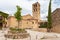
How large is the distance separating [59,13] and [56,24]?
255 centimetres

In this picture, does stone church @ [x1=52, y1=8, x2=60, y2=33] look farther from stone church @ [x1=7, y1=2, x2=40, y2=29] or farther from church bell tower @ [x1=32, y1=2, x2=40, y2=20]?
church bell tower @ [x1=32, y1=2, x2=40, y2=20]

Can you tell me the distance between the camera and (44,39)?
21000mm

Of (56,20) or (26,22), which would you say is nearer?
(56,20)

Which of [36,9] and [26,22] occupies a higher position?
[36,9]

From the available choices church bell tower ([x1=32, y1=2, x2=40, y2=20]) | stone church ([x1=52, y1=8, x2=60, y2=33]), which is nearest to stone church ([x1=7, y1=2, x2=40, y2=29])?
church bell tower ([x1=32, y1=2, x2=40, y2=20])

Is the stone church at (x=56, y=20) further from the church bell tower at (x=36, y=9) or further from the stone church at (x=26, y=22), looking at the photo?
the church bell tower at (x=36, y=9)

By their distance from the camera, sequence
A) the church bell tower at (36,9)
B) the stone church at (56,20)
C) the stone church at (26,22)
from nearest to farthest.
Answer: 1. the stone church at (56,20)
2. the stone church at (26,22)
3. the church bell tower at (36,9)

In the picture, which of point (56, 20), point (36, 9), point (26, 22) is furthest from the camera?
point (36, 9)

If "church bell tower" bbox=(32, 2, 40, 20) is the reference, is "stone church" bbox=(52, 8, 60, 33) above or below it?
below

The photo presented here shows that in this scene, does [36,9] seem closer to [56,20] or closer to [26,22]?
[26,22]

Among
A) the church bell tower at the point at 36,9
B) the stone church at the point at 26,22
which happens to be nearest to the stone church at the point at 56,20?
the stone church at the point at 26,22

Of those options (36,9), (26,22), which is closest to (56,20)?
(26,22)

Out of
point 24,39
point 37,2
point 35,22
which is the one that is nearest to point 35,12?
point 37,2

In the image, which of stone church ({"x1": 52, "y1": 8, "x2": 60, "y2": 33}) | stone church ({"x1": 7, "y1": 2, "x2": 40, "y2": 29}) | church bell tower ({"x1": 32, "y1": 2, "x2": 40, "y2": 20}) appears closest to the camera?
stone church ({"x1": 52, "y1": 8, "x2": 60, "y2": 33})
